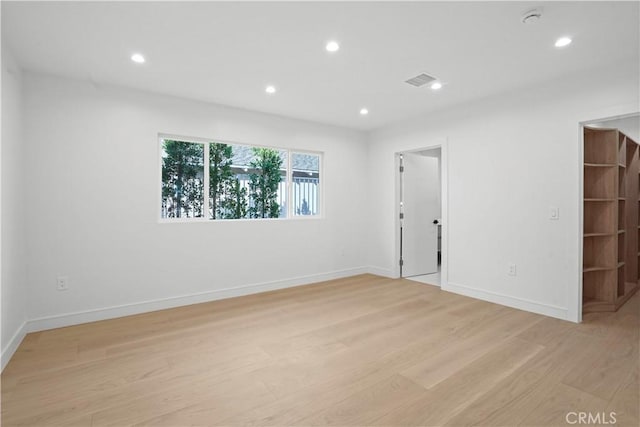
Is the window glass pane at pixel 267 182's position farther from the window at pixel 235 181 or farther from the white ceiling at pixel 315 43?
the white ceiling at pixel 315 43

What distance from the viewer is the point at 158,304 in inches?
145

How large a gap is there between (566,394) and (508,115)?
2943mm

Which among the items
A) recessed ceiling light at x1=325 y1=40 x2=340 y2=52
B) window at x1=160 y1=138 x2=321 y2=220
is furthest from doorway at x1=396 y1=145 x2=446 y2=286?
recessed ceiling light at x1=325 y1=40 x2=340 y2=52

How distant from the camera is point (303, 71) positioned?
311 cm

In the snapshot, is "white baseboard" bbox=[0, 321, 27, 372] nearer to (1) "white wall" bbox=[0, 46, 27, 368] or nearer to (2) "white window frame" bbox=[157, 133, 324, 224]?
(1) "white wall" bbox=[0, 46, 27, 368]

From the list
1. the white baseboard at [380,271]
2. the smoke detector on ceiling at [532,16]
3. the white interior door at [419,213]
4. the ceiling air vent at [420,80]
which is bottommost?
the white baseboard at [380,271]

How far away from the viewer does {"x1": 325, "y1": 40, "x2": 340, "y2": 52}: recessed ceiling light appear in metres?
2.56

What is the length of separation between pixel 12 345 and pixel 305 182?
371 centimetres

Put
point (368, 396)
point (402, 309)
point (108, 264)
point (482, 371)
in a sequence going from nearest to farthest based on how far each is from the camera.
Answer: point (368, 396)
point (482, 371)
point (108, 264)
point (402, 309)

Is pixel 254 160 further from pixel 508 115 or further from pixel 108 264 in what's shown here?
pixel 508 115

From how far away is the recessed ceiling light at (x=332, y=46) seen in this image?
8.41 feet

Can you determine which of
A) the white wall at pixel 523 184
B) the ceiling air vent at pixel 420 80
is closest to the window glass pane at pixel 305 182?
the white wall at pixel 523 184

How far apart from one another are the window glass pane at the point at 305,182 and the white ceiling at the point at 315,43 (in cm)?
140

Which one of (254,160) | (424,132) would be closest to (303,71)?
(254,160)
